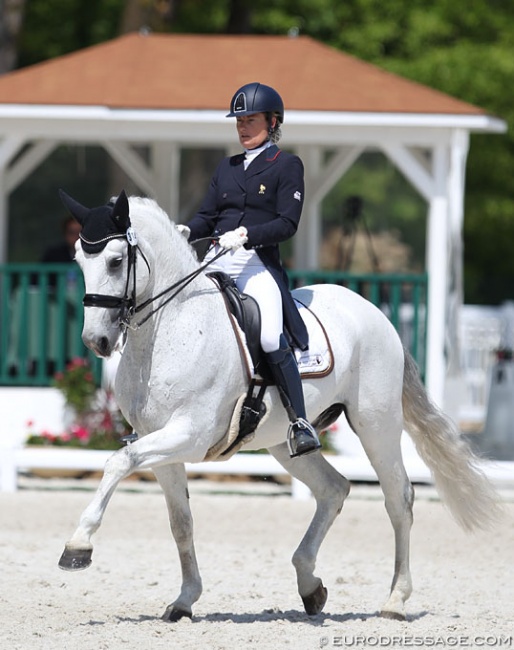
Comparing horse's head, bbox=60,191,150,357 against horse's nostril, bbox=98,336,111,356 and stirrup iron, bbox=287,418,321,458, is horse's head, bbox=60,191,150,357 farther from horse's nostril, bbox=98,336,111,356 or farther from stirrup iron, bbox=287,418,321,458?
stirrup iron, bbox=287,418,321,458

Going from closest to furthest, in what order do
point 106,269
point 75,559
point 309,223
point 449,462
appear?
point 75,559 < point 106,269 < point 449,462 < point 309,223

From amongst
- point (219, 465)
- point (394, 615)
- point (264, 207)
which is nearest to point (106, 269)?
point (264, 207)

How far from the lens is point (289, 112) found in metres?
13.3

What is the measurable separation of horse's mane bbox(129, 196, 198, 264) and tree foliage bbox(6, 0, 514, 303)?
1986 cm

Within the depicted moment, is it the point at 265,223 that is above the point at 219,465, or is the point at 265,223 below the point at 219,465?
above

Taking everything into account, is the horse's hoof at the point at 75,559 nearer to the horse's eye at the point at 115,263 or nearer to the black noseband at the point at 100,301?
the black noseband at the point at 100,301

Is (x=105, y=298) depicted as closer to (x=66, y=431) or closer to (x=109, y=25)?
(x=66, y=431)

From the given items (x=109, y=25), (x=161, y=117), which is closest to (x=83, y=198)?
(x=161, y=117)

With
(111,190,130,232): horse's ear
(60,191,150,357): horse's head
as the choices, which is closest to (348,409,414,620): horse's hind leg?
(60,191,150,357): horse's head

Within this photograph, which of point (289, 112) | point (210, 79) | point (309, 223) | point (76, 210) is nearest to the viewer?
point (76, 210)

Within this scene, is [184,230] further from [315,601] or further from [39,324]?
[39,324]

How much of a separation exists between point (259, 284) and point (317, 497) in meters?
1.33

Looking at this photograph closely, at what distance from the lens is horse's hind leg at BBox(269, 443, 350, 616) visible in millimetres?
7363

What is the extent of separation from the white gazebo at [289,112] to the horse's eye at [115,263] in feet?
23.2
